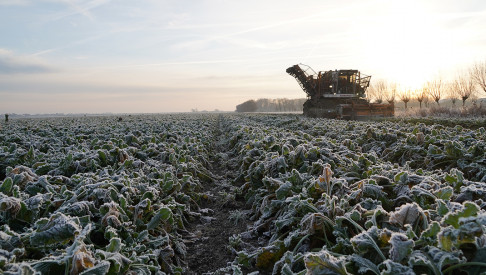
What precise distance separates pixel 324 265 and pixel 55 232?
1.86 metres

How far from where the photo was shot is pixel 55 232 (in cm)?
226

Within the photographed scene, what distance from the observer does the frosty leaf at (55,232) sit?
2.24 m

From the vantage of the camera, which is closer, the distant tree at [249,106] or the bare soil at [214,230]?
the bare soil at [214,230]

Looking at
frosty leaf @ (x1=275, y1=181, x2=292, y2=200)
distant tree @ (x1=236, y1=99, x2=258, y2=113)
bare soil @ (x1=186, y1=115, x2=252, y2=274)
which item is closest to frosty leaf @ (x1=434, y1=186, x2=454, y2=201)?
frosty leaf @ (x1=275, y1=181, x2=292, y2=200)

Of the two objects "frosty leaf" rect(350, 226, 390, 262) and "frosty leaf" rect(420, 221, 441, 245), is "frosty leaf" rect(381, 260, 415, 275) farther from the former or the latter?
"frosty leaf" rect(420, 221, 441, 245)

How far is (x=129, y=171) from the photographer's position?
5.05 m

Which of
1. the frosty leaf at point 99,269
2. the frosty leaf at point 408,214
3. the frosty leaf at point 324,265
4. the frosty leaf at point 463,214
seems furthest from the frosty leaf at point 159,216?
the frosty leaf at point 463,214

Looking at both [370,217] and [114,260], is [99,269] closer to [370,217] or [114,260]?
[114,260]

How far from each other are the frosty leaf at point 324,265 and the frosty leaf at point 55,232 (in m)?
1.64

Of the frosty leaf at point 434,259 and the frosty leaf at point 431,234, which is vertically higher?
the frosty leaf at point 431,234

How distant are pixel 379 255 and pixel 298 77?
3179 centimetres

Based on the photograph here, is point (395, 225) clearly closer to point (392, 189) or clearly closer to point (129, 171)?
point (392, 189)

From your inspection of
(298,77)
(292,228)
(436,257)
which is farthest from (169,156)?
(298,77)

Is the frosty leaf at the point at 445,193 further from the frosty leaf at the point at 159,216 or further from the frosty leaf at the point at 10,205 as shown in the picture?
the frosty leaf at the point at 10,205
